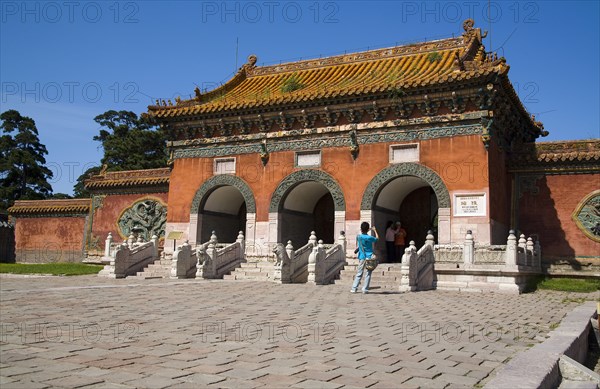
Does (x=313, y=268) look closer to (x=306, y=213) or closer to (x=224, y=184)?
(x=306, y=213)

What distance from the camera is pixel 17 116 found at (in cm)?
3716

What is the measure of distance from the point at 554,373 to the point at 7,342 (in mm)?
4523

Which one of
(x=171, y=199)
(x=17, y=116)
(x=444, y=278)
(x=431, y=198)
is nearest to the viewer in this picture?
(x=444, y=278)

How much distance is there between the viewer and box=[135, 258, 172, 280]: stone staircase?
15688 millimetres

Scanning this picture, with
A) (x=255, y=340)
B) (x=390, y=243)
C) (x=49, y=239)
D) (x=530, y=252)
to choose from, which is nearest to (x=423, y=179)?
(x=390, y=243)

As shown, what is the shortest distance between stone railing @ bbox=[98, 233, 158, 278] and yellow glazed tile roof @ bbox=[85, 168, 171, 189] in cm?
428

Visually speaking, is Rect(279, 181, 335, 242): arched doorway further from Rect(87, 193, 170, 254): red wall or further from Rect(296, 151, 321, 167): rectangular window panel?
Rect(87, 193, 170, 254): red wall

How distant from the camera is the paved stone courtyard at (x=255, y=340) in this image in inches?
145

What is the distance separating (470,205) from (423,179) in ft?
5.05

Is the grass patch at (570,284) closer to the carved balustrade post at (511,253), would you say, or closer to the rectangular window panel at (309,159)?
the carved balustrade post at (511,253)

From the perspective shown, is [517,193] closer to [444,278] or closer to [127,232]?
[444,278]

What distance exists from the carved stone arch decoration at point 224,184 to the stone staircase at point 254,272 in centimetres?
278

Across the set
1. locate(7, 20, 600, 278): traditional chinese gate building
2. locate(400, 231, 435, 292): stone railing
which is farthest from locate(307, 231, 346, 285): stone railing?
locate(400, 231, 435, 292): stone railing

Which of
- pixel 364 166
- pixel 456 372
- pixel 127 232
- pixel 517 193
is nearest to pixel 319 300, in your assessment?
pixel 456 372
